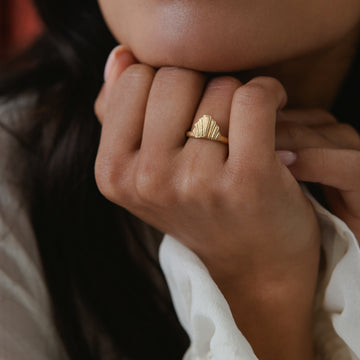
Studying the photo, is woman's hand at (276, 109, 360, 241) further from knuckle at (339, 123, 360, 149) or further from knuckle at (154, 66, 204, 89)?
knuckle at (154, 66, 204, 89)

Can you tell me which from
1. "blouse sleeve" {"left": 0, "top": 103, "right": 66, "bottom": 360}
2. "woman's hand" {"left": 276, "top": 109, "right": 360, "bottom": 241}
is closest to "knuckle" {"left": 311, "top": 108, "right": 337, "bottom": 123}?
"woman's hand" {"left": 276, "top": 109, "right": 360, "bottom": 241}

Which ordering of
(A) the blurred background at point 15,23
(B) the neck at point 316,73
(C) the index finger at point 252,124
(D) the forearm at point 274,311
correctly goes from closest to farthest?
(C) the index finger at point 252,124
(D) the forearm at point 274,311
(B) the neck at point 316,73
(A) the blurred background at point 15,23

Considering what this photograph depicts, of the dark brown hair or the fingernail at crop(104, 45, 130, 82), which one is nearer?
the fingernail at crop(104, 45, 130, 82)

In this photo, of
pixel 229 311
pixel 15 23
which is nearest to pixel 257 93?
pixel 229 311

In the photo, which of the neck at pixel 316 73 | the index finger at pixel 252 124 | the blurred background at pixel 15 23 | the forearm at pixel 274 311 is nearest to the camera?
the index finger at pixel 252 124

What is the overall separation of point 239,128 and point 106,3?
29 cm

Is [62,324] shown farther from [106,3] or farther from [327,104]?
[327,104]

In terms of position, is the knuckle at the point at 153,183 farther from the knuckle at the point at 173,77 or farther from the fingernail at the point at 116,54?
the fingernail at the point at 116,54

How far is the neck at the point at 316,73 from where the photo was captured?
694 mm

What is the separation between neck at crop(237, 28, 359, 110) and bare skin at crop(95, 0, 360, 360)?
11cm

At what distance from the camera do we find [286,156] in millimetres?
505

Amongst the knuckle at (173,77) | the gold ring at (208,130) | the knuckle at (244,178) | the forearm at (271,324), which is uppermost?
the knuckle at (173,77)

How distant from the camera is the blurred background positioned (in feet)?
5.19

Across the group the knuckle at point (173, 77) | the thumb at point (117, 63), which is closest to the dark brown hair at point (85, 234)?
the thumb at point (117, 63)
